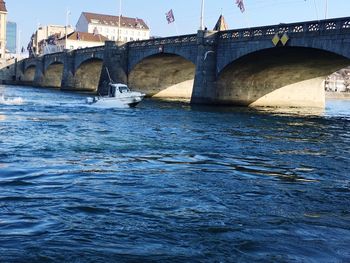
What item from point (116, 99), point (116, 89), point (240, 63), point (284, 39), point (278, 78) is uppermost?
A: point (284, 39)

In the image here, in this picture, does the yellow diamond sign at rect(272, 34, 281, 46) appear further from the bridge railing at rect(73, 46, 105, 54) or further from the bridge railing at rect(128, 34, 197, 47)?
the bridge railing at rect(73, 46, 105, 54)

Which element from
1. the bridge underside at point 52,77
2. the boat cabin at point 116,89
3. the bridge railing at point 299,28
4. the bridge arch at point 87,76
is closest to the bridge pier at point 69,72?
the bridge arch at point 87,76

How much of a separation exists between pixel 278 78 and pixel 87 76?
46.0 meters

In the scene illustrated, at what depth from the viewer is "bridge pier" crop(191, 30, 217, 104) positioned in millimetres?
46522

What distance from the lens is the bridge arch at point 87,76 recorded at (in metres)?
83.0

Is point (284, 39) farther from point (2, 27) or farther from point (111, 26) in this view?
point (2, 27)

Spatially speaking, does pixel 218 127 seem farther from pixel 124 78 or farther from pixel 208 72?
pixel 124 78

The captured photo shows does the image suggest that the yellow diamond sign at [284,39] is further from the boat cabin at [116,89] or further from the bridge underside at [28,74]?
the bridge underside at [28,74]

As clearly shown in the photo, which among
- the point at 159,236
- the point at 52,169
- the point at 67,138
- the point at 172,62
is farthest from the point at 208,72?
the point at 159,236

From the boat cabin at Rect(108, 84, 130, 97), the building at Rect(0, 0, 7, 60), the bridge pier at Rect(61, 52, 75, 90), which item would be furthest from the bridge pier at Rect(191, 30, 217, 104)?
the building at Rect(0, 0, 7, 60)

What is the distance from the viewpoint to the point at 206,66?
4678 cm

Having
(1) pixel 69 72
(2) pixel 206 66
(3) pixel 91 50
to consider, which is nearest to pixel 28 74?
(1) pixel 69 72

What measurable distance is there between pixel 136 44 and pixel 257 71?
20268 millimetres

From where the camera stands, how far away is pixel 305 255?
24.5 ft
